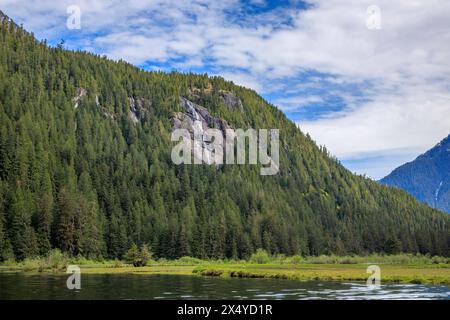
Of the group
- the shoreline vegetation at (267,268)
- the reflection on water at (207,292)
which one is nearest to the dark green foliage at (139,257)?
the shoreline vegetation at (267,268)

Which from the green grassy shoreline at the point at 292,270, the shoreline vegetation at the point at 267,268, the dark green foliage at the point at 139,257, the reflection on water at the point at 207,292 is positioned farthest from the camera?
the dark green foliage at the point at 139,257

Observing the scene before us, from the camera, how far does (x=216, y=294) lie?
224 feet

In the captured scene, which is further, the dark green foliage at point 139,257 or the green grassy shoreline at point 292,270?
the dark green foliage at point 139,257

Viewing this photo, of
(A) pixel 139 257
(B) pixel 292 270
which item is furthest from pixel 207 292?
(A) pixel 139 257

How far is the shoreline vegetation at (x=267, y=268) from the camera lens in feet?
319

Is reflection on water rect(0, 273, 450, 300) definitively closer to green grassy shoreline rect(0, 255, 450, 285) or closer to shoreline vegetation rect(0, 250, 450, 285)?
green grassy shoreline rect(0, 255, 450, 285)

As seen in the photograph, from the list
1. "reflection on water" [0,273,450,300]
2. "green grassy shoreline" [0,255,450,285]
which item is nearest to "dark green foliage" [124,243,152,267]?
"green grassy shoreline" [0,255,450,285]

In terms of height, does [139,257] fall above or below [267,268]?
above

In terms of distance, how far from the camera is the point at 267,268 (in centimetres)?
13125

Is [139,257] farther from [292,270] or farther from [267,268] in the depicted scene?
[292,270]

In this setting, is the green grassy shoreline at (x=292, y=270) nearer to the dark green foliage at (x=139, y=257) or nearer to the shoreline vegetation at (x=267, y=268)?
the shoreline vegetation at (x=267, y=268)
